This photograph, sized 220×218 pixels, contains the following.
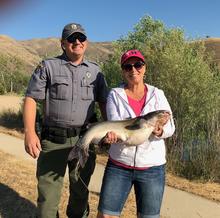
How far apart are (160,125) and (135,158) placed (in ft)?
1.09

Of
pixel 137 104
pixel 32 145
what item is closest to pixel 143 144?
pixel 137 104

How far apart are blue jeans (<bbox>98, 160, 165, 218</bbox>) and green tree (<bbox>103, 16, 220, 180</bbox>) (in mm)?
5527

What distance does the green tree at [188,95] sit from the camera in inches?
375

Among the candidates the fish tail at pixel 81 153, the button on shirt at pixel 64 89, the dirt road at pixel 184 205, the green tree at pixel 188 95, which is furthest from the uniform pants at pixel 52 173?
the green tree at pixel 188 95

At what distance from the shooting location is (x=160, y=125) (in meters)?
3.70

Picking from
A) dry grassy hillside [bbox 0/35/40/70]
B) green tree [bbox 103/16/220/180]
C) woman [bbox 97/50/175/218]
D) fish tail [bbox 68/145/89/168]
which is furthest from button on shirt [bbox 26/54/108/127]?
dry grassy hillside [bbox 0/35/40/70]

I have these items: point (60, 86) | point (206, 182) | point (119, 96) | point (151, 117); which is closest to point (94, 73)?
point (60, 86)

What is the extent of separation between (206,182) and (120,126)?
5.80m

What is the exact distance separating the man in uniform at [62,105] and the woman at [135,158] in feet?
2.64

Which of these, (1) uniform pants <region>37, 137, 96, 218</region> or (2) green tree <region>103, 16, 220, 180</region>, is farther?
(2) green tree <region>103, 16, 220, 180</region>

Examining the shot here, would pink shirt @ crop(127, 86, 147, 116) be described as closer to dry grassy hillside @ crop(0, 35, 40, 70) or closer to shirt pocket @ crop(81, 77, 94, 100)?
shirt pocket @ crop(81, 77, 94, 100)

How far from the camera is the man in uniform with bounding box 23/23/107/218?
179 inches

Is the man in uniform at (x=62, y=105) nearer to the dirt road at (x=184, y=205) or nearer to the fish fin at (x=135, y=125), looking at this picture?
the fish fin at (x=135, y=125)

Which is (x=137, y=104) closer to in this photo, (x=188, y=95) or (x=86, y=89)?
(x=86, y=89)
